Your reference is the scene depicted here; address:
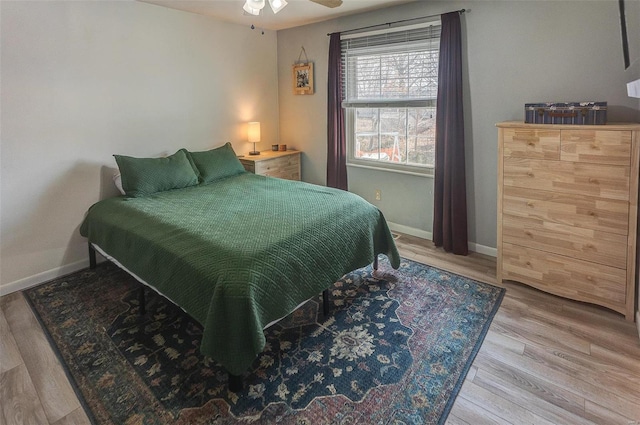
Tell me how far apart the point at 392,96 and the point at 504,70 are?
1075 mm

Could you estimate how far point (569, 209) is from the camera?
2518 millimetres

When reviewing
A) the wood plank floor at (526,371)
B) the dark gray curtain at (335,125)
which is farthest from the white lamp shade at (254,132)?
the wood plank floor at (526,371)

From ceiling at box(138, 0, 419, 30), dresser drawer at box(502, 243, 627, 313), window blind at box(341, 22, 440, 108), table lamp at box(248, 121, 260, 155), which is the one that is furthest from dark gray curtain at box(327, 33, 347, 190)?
dresser drawer at box(502, 243, 627, 313)

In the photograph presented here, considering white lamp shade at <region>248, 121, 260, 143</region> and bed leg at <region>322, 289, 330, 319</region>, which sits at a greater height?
white lamp shade at <region>248, 121, 260, 143</region>

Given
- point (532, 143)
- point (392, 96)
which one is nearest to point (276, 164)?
point (392, 96)

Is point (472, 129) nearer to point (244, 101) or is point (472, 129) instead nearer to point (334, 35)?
point (334, 35)

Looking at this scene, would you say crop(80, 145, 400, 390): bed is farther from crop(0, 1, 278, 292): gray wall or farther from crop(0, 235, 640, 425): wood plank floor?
crop(0, 235, 640, 425): wood plank floor

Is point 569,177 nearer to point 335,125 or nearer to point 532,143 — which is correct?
point 532,143

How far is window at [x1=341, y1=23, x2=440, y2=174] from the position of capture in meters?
3.54

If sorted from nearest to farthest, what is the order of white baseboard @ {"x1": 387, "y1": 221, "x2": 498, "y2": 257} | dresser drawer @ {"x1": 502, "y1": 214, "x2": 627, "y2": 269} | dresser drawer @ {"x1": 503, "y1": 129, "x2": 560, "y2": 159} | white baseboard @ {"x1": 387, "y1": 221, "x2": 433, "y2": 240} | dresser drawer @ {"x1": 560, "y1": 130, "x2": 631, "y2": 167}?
dresser drawer @ {"x1": 560, "y1": 130, "x2": 631, "y2": 167} < dresser drawer @ {"x1": 502, "y1": 214, "x2": 627, "y2": 269} < dresser drawer @ {"x1": 503, "y1": 129, "x2": 560, "y2": 159} < white baseboard @ {"x1": 387, "y1": 221, "x2": 498, "y2": 257} < white baseboard @ {"x1": 387, "y1": 221, "x2": 433, "y2": 240}

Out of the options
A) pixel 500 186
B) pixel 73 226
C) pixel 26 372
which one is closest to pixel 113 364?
pixel 26 372

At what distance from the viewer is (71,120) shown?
3.09m

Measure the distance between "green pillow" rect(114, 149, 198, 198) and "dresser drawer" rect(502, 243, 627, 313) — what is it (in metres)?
2.80

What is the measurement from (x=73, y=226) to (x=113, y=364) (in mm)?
1663
